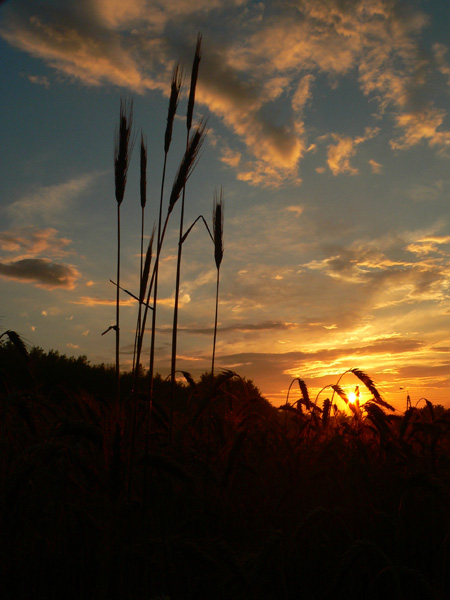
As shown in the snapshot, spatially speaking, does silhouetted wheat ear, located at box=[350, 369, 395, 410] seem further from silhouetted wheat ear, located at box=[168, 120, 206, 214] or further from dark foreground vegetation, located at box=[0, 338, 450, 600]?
silhouetted wheat ear, located at box=[168, 120, 206, 214]

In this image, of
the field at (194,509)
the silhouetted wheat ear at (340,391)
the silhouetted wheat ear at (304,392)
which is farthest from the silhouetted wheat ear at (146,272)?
the silhouetted wheat ear at (340,391)

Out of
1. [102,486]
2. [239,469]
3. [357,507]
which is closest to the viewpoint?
[102,486]

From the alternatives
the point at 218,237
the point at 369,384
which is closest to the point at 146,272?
the point at 218,237

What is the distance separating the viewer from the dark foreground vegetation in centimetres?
177

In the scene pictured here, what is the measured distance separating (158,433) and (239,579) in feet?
6.11

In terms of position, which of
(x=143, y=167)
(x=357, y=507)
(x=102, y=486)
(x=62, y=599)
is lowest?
(x=62, y=599)

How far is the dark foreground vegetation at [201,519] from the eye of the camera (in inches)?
69.6

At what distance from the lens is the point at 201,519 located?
226 cm

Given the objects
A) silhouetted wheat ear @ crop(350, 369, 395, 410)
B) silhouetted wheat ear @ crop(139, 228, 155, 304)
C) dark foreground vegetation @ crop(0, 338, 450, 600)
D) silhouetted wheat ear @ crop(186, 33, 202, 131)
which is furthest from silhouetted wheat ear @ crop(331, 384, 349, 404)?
silhouetted wheat ear @ crop(186, 33, 202, 131)

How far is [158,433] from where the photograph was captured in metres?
3.52

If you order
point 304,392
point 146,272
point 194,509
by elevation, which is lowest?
point 194,509

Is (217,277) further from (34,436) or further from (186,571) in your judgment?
(186,571)

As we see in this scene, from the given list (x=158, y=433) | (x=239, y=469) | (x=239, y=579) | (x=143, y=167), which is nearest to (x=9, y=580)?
(x=239, y=579)

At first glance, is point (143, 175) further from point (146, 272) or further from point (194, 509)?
point (194, 509)
